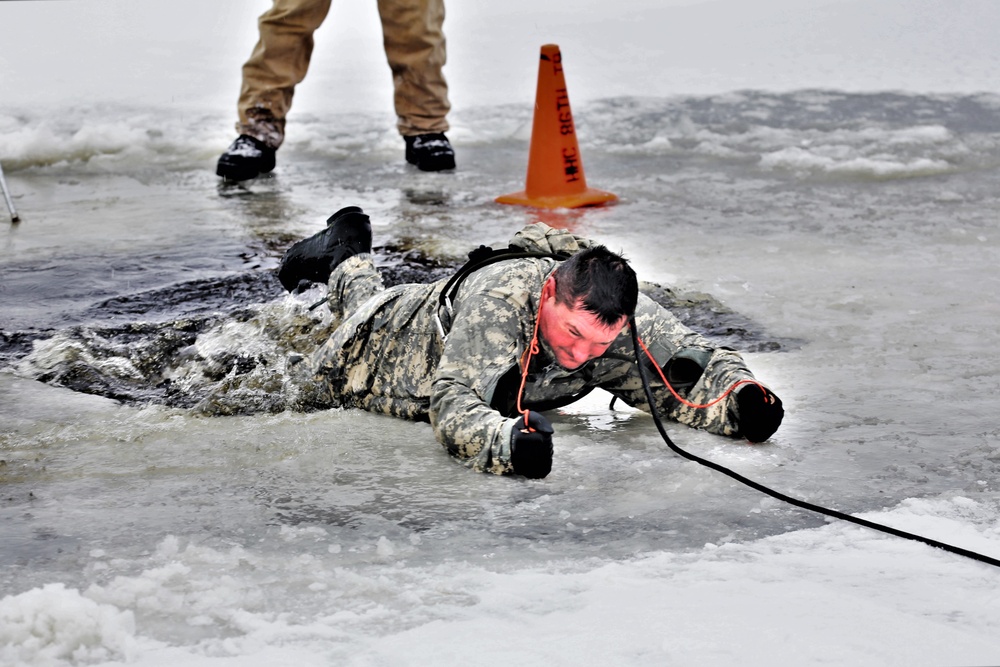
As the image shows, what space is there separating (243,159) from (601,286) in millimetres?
4146

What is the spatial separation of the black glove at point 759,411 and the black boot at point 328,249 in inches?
66.1

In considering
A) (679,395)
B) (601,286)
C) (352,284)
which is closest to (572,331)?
(601,286)

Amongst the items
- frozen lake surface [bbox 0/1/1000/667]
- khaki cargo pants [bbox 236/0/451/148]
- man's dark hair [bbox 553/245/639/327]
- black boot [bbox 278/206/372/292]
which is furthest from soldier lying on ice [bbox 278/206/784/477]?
khaki cargo pants [bbox 236/0/451/148]

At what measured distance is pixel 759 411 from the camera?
317cm

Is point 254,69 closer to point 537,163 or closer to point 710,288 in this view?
point 537,163

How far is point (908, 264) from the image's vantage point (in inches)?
198

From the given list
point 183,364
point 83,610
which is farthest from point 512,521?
point 183,364

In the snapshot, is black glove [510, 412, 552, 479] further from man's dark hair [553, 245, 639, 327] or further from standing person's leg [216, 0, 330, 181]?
standing person's leg [216, 0, 330, 181]

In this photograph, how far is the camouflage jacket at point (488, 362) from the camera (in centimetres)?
309

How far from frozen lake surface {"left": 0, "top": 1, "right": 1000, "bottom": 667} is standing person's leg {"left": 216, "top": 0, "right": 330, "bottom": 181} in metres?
0.20

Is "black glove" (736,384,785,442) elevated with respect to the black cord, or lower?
elevated

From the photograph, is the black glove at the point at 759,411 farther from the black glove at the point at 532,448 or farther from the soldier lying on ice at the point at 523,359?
the black glove at the point at 532,448

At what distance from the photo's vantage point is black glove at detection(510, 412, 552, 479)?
2871 mm

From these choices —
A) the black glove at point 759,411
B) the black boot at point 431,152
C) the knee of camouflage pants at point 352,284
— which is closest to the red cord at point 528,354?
the black glove at point 759,411
